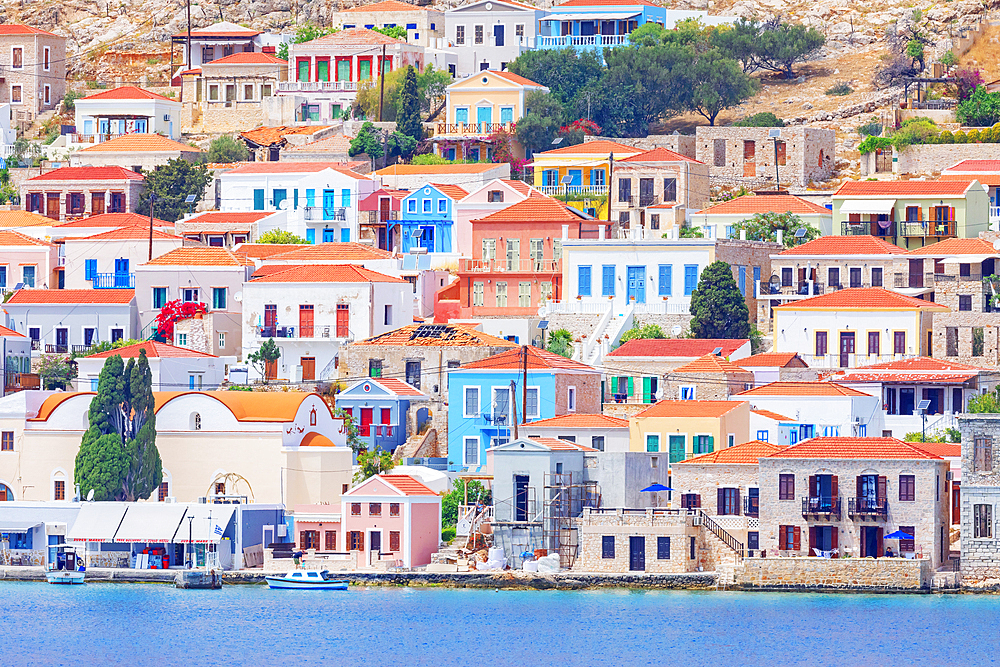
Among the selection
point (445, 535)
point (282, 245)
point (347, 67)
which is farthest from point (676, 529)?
point (347, 67)

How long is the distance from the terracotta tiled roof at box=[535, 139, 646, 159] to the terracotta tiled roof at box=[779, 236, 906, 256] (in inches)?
557

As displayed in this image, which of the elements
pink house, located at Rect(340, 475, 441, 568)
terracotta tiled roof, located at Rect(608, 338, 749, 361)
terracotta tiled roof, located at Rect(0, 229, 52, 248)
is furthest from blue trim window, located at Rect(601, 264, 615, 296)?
terracotta tiled roof, located at Rect(0, 229, 52, 248)

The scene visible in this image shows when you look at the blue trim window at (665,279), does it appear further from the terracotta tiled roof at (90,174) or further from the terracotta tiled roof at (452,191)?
the terracotta tiled roof at (90,174)

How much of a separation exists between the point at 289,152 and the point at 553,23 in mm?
18061

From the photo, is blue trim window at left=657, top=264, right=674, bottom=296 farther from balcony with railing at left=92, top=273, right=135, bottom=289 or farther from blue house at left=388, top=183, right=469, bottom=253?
balcony with railing at left=92, top=273, right=135, bottom=289

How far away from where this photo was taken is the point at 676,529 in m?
68.4

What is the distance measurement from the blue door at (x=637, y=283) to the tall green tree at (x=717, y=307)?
2360 millimetres

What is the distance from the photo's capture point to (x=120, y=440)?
73.8m

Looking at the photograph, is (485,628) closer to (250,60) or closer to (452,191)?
(452,191)

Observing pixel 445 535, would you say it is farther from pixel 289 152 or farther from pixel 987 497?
pixel 289 152

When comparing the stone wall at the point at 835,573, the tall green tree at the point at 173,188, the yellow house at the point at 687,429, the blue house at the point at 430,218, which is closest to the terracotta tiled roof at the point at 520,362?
the yellow house at the point at 687,429

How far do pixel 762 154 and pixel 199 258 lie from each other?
2707cm

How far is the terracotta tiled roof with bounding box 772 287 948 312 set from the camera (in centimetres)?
8262

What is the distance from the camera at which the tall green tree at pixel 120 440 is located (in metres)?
73.4
